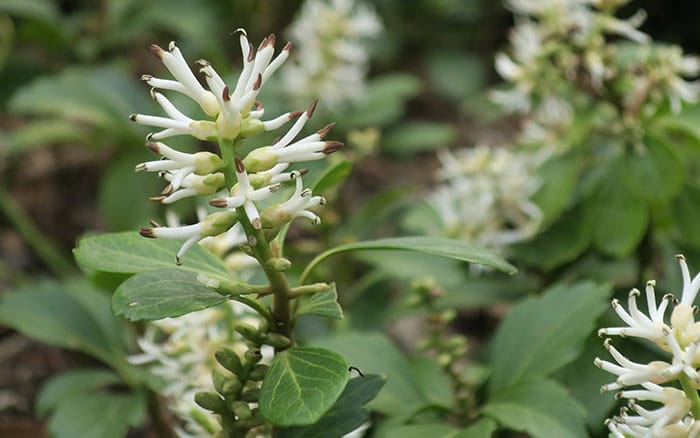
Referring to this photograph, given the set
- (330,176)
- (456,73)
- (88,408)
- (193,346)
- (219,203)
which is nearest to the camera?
(219,203)

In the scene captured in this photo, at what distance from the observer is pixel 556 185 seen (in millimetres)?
1648

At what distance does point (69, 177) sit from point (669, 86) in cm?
210

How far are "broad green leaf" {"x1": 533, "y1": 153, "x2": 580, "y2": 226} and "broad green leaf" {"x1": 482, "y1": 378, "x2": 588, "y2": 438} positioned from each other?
49 cm

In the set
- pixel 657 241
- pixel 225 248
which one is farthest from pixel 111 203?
pixel 657 241

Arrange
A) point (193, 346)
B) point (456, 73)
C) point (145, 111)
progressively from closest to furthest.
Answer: point (193, 346), point (145, 111), point (456, 73)

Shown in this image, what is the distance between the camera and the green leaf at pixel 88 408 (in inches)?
58.0

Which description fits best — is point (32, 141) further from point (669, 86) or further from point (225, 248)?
point (669, 86)

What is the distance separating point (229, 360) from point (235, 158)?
0.27 meters

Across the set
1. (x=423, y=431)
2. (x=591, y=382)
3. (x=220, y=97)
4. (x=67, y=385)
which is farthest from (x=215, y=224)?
(x=67, y=385)

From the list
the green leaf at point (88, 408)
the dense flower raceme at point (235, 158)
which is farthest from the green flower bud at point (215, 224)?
the green leaf at point (88, 408)

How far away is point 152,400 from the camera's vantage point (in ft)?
5.19

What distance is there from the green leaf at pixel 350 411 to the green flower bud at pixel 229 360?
120mm

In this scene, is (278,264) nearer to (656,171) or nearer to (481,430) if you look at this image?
(481,430)

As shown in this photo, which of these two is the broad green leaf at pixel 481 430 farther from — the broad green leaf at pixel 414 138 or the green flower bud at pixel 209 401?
the broad green leaf at pixel 414 138
